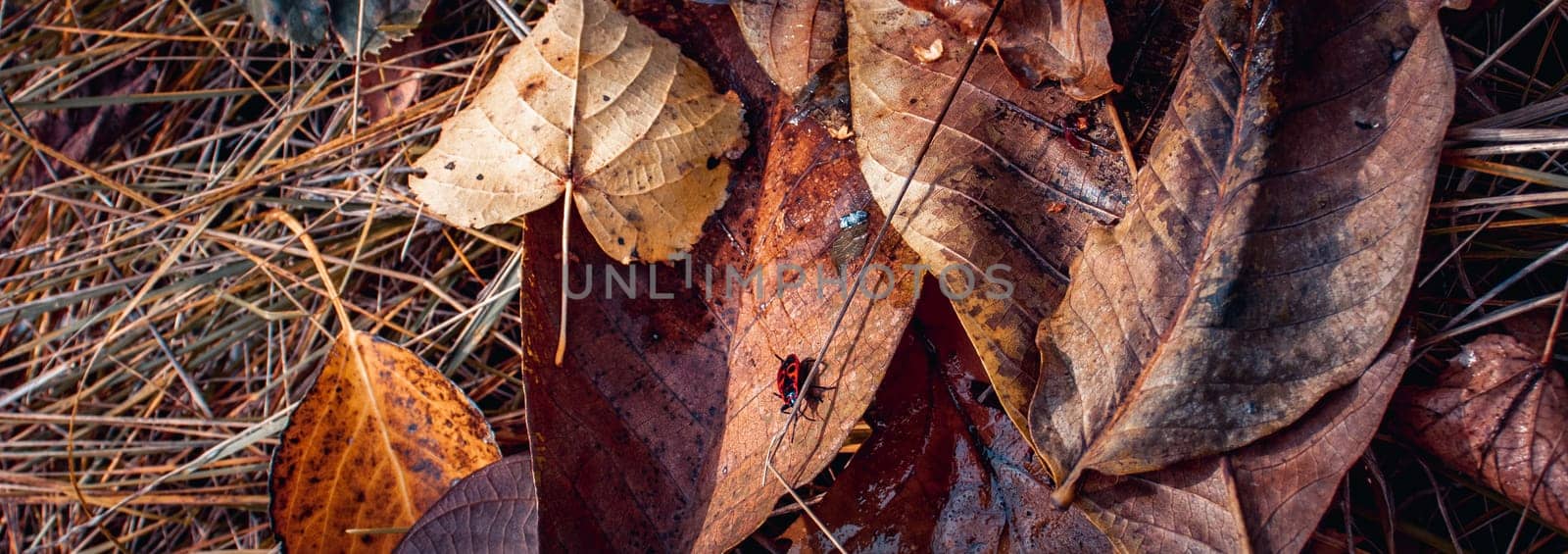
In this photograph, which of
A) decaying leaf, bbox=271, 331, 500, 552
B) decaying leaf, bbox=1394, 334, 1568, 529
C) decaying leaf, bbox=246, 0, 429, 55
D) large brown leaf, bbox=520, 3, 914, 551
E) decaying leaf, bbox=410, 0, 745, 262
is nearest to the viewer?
decaying leaf, bbox=1394, 334, 1568, 529

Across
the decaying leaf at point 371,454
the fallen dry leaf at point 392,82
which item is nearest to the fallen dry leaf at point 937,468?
the decaying leaf at point 371,454

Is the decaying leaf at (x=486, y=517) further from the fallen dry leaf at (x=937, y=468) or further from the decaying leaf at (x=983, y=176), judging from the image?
the decaying leaf at (x=983, y=176)

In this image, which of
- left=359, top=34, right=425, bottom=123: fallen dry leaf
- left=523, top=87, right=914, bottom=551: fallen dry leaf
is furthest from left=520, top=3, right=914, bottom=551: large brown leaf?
left=359, top=34, right=425, bottom=123: fallen dry leaf

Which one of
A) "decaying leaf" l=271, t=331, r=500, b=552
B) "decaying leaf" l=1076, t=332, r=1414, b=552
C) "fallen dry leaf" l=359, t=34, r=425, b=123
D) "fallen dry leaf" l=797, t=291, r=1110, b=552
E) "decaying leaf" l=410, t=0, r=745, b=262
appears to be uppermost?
"decaying leaf" l=410, t=0, r=745, b=262

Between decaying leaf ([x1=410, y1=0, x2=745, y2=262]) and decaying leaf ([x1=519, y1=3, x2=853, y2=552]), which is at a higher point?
decaying leaf ([x1=410, y1=0, x2=745, y2=262])

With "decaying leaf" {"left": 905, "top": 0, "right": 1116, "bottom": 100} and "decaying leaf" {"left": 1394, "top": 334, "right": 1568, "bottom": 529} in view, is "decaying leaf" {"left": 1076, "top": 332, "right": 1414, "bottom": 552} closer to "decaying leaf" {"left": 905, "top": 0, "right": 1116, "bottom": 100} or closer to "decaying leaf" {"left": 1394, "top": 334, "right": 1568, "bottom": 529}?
"decaying leaf" {"left": 1394, "top": 334, "right": 1568, "bottom": 529}

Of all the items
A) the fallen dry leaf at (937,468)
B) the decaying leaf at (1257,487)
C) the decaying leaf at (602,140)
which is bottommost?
the fallen dry leaf at (937,468)

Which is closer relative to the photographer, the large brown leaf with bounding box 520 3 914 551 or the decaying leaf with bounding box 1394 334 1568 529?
the decaying leaf with bounding box 1394 334 1568 529
